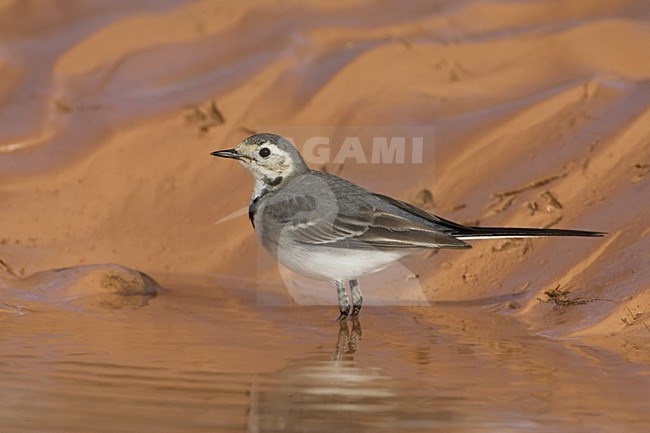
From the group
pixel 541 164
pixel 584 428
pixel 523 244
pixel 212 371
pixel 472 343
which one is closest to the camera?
pixel 584 428

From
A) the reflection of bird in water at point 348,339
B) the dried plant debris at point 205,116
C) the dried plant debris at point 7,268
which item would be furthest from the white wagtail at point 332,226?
the dried plant debris at point 205,116

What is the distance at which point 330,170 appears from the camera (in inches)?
357

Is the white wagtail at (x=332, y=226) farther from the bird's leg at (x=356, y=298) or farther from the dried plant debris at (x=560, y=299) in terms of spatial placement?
the dried plant debris at (x=560, y=299)

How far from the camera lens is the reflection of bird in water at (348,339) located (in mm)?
6129

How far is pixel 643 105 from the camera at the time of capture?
888 cm

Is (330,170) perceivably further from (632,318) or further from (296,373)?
(296,373)

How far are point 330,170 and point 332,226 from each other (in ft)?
6.34

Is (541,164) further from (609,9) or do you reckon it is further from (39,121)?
(39,121)

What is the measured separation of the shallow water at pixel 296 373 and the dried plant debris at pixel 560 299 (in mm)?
282

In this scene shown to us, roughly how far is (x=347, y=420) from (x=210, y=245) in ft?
14.0

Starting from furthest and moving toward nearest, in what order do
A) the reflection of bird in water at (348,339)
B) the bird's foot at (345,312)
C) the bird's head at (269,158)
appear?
the bird's head at (269,158)
the bird's foot at (345,312)
the reflection of bird in water at (348,339)

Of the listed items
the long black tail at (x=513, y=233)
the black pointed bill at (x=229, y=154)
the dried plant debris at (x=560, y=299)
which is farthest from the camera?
the black pointed bill at (x=229, y=154)

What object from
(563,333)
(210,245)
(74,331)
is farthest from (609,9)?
(74,331)

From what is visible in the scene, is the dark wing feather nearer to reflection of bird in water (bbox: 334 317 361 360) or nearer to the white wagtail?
the white wagtail
